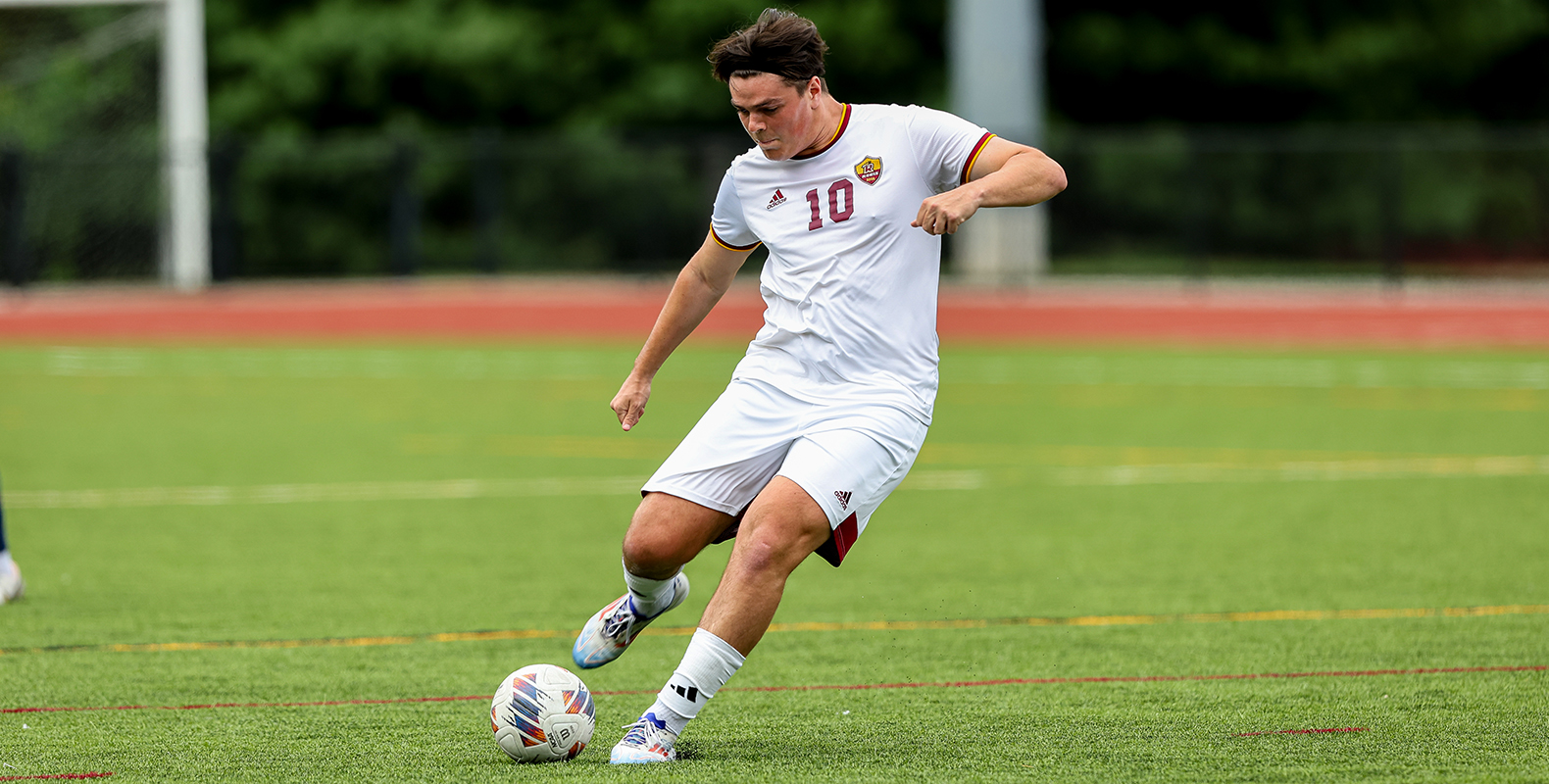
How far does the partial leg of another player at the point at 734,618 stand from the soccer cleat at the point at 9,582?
13.3 feet

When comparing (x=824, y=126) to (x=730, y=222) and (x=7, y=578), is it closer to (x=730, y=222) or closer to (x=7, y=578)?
(x=730, y=222)

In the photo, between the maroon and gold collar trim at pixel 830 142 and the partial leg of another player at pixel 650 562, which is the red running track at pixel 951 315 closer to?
the partial leg of another player at pixel 650 562

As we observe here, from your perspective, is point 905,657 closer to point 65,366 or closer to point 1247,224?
point 65,366

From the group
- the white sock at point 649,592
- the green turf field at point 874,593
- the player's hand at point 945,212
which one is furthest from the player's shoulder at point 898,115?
Result: the green turf field at point 874,593

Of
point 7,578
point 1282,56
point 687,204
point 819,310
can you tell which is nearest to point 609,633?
point 819,310

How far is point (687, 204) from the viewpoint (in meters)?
32.7

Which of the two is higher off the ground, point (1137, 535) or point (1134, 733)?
point (1134, 733)

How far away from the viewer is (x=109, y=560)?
973cm

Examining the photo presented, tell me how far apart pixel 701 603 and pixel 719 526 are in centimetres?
306

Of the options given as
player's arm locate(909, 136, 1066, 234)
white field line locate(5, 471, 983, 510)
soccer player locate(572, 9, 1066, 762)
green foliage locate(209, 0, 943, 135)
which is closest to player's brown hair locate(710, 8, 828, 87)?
soccer player locate(572, 9, 1066, 762)

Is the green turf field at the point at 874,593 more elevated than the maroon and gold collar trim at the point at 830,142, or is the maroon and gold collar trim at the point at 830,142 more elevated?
the maroon and gold collar trim at the point at 830,142

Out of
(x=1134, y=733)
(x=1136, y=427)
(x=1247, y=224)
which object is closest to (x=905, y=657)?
(x=1134, y=733)

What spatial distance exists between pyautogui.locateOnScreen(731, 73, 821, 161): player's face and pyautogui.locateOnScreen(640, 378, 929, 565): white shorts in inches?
27.4

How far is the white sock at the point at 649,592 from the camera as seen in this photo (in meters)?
5.95
